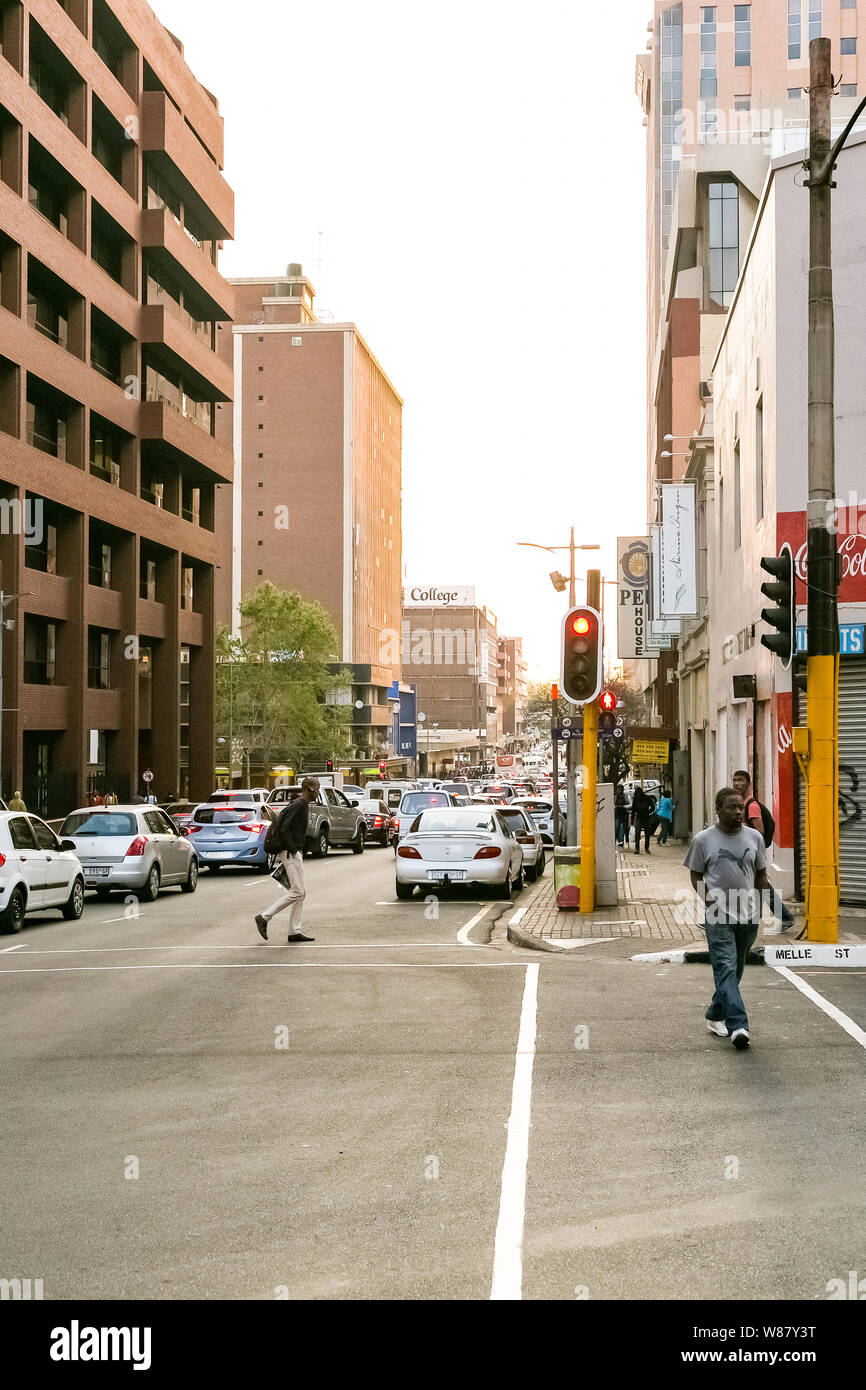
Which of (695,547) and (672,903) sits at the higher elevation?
(695,547)

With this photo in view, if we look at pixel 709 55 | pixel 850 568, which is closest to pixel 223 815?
pixel 850 568

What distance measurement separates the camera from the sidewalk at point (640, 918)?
52.1ft

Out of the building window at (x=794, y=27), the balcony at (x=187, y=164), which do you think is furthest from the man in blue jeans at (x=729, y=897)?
the building window at (x=794, y=27)

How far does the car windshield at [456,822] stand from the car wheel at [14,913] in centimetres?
614

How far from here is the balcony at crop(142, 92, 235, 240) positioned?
48094 mm

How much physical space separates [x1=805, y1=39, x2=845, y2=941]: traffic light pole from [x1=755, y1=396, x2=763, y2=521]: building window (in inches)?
299

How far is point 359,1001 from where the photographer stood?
38.4ft

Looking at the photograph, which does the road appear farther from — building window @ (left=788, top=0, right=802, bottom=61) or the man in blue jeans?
building window @ (left=788, top=0, right=802, bottom=61)

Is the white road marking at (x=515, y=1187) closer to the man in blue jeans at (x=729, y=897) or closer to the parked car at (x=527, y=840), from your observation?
the man in blue jeans at (x=729, y=897)

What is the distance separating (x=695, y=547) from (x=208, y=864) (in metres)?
12.5

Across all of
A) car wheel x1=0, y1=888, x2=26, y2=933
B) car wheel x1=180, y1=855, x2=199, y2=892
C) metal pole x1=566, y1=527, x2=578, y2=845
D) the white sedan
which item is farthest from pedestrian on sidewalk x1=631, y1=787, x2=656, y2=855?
car wheel x1=0, y1=888, x2=26, y2=933

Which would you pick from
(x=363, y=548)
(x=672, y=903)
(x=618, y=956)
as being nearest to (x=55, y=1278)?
(x=618, y=956)
